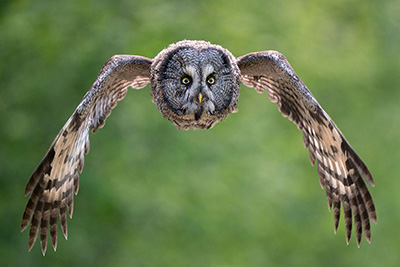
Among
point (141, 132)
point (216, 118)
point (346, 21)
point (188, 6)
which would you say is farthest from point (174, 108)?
point (346, 21)

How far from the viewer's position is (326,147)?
418cm

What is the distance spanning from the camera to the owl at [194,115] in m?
3.82

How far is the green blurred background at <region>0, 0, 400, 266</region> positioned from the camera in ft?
27.4

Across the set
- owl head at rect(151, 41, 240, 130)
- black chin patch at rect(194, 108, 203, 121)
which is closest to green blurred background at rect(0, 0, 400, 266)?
owl head at rect(151, 41, 240, 130)

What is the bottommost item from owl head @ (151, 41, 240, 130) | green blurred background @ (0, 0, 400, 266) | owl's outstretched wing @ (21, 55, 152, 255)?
owl's outstretched wing @ (21, 55, 152, 255)

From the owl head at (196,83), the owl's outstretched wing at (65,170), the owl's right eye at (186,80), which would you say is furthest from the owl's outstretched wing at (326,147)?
the owl's outstretched wing at (65,170)

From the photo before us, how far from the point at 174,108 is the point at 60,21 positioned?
5118 mm

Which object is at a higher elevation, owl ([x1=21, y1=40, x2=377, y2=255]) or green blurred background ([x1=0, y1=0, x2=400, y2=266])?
green blurred background ([x1=0, y1=0, x2=400, y2=266])

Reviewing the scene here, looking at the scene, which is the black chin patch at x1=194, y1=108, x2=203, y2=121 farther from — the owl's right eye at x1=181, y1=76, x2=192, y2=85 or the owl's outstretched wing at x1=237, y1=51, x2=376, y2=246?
the owl's outstretched wing at x1=237, y1=51, x2=376, y2=246

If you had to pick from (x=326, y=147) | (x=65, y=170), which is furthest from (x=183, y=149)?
(x=65, y=170)

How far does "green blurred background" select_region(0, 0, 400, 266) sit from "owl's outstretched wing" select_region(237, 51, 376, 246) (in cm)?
413

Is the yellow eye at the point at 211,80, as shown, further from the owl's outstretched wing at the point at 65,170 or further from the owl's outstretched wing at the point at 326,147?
the owl's outstretched wing at the point at 65,170

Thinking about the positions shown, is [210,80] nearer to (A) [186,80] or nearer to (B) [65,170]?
(A) [186,80]

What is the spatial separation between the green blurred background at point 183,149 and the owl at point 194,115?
416cm
